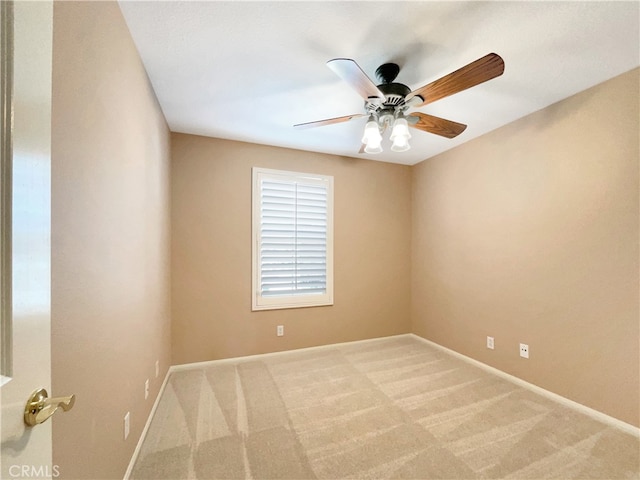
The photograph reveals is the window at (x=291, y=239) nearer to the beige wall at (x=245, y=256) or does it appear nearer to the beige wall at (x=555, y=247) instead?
the beige wall at (x=245, y=256)

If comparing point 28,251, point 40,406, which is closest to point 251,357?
point 40,406

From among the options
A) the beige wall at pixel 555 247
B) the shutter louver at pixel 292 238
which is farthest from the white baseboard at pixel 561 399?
the shutter louver at pixel 292 238

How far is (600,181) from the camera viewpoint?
6.27 ft

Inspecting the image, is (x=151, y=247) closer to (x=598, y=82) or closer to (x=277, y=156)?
(x=277, y=156)

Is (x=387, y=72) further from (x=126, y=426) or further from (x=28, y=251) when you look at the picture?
(x=126, y=426)

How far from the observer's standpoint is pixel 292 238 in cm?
313

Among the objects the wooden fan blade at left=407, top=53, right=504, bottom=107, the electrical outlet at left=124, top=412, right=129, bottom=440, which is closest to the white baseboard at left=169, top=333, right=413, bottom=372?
the electrical outlet at left=124, top=412, right=129, bottom=440

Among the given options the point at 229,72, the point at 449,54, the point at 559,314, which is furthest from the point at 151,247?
the point at 559,314

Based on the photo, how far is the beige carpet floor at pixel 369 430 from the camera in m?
1.51

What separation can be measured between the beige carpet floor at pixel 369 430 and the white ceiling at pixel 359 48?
2.43 metres

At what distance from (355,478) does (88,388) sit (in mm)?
1374

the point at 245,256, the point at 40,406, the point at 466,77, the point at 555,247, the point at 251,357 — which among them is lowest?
the point at 251,357

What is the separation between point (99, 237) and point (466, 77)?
74.7 inches

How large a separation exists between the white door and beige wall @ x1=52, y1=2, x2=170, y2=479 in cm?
32
